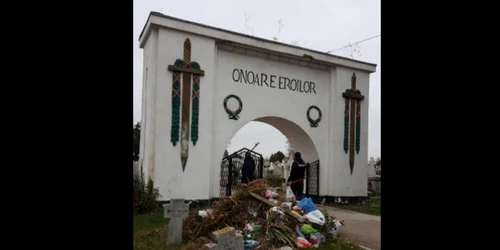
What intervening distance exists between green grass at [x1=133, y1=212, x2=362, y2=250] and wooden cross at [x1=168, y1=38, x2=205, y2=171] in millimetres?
2272

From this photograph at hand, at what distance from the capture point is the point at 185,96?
930 centimetres

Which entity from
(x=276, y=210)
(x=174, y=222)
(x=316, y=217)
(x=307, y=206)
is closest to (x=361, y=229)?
(x=307, y=206)

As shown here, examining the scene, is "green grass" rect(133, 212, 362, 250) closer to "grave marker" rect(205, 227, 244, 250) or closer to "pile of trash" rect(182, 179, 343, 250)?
"pile of trash" rect(182, 179, 343, 250)

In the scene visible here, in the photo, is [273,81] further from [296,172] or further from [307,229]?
[307,229]

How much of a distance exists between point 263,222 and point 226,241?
1.38 metres

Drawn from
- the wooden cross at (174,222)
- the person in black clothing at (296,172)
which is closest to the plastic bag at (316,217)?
the wooden cross at (174,222)

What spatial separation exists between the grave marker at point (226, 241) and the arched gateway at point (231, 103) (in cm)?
456

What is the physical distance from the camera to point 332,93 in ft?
39.5
